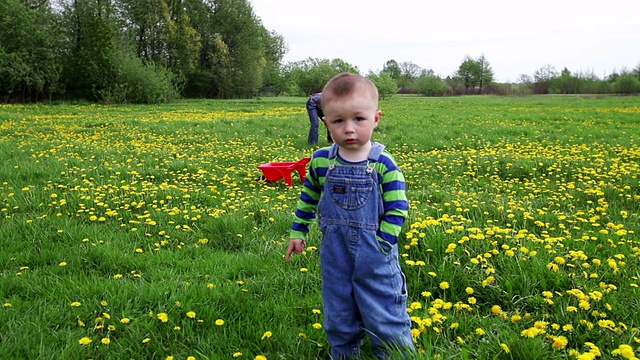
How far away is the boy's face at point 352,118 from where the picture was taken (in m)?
2.12

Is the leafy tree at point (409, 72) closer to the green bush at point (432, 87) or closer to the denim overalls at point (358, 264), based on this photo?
the green bush at point (432, 87)

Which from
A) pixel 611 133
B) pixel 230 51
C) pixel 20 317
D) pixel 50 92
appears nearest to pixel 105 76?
pixel 50 92

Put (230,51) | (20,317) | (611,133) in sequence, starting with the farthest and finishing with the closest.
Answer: (230,51) → (611,133) → (20,317)

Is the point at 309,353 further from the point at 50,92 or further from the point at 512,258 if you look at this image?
the point at 50,92

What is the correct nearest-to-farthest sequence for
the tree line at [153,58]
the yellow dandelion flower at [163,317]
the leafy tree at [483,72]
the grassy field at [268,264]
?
the grassy field at [268,264]
the yellow dandelion flower at [163,317]
the tree line at [153,58]
the leafy tree at [483,72]

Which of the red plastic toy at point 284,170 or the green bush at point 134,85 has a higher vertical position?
the green bush at point 134,85

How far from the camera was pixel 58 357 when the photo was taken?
2570 mm

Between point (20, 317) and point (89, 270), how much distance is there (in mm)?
824

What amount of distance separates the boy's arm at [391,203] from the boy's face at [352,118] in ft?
0.57

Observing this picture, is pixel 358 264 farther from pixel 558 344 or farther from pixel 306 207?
pixel 558 344

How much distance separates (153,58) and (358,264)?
50.2 metres

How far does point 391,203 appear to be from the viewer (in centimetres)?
219

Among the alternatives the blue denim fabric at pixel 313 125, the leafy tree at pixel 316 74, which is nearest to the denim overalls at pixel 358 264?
the blue denim fabric at pixel 313 125

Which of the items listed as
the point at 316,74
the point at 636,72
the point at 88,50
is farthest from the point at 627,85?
the point at 88,50
